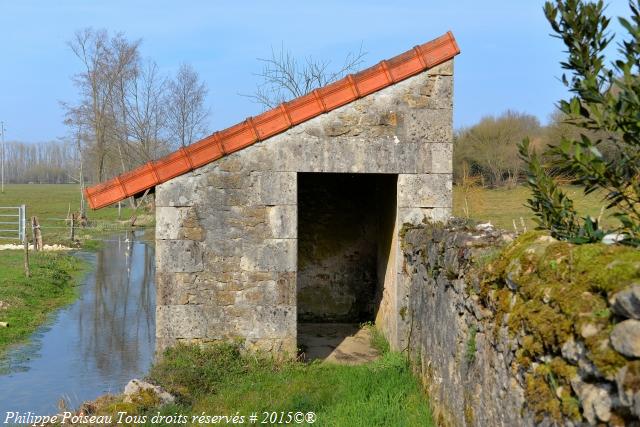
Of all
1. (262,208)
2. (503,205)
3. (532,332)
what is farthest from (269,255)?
(503,205)

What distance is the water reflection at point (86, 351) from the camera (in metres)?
7.98

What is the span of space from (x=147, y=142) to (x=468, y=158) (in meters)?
17.5

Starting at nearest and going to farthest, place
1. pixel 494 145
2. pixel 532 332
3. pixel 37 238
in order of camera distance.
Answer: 1. pixel 532 332
2. pixel 37 238
3. pixel 494 145

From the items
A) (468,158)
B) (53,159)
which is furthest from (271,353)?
(53,159)

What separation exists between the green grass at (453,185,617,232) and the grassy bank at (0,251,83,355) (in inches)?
340

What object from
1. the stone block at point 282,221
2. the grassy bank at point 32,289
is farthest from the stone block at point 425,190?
the grassy bank at point 32,289

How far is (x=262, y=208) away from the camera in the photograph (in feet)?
24.9

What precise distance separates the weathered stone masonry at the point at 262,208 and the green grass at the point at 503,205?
605cm

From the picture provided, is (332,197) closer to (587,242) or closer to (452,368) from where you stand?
(452,368)

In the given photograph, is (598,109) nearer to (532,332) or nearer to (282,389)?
(532,332)

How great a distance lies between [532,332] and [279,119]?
4.89m

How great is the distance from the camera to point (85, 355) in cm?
980

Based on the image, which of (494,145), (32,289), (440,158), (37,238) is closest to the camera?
(440,158)

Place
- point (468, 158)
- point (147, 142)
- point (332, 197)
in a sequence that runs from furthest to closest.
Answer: point (147, 142) → point (468, 158) → point (332, 197)
